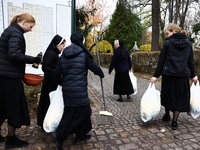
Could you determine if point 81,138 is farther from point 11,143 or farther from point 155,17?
point 155,17

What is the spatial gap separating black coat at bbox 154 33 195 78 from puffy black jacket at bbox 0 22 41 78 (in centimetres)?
243

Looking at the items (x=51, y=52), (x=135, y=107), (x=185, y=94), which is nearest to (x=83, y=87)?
(x=51, y=52)

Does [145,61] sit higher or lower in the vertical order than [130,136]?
higher

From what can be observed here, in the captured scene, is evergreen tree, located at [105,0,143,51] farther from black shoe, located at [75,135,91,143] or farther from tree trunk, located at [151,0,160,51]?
black shoe, located at [75,135,91,143]

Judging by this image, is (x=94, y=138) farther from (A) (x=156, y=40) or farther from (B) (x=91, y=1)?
(B) (x=91, y=1)

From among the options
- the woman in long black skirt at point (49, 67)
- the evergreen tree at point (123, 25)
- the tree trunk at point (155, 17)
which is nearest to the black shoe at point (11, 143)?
the woman in long black skirt at point (49, 67)

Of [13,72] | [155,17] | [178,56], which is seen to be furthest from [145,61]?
[13,72]

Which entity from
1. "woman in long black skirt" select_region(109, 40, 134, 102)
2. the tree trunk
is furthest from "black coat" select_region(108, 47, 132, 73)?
the tree trunk

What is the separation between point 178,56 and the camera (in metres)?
3.25

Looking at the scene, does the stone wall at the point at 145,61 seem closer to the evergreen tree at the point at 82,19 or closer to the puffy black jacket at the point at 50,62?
the evergreen tree at the point at 82,19

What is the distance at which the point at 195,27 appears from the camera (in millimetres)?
19094

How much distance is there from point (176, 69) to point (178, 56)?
0.82ft

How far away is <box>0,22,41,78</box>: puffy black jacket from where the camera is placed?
241 centimetres

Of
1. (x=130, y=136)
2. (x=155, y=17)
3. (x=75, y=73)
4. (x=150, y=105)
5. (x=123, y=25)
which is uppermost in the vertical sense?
(x=123, y=25)
